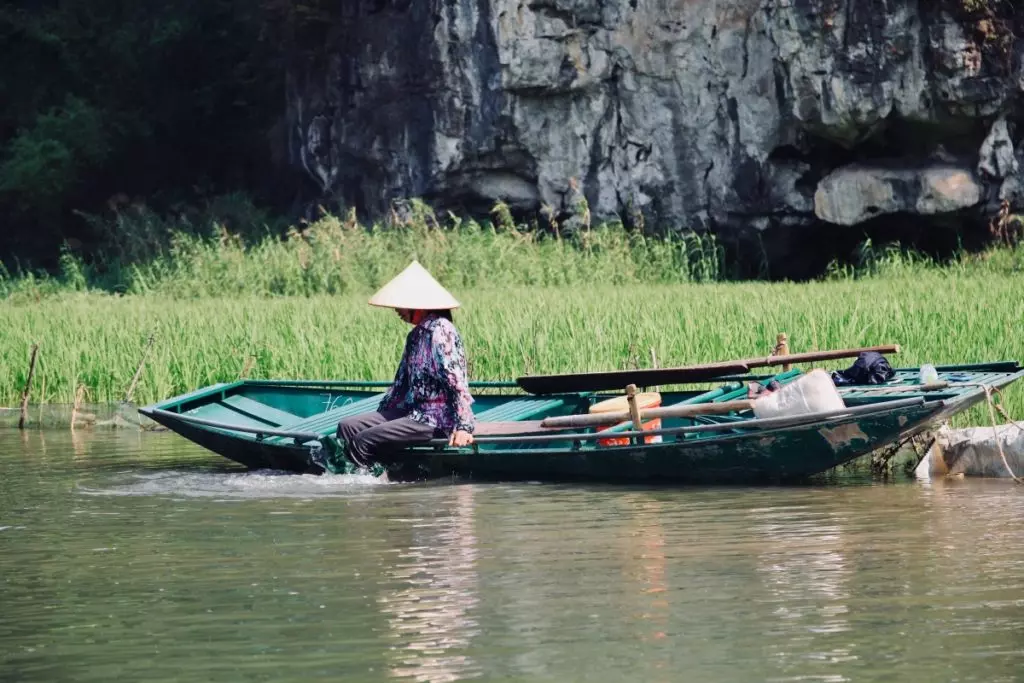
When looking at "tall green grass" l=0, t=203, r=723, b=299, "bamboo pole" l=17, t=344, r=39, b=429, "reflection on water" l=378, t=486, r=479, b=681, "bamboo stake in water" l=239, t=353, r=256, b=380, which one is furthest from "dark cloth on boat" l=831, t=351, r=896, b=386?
"tall green grass" l=0, t=203, r=723, b=299

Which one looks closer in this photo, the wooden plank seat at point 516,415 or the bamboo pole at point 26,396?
the wooden plank seat at point 516,415

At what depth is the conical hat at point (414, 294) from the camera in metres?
9.45

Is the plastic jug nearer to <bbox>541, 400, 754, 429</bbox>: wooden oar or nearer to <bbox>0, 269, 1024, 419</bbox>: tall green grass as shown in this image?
<bbox>541, 400, 754, 429</bbox>: wooden oar

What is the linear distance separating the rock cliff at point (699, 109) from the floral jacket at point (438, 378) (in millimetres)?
11400

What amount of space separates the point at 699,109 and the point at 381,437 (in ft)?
41.4

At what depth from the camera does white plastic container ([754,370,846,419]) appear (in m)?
8.63

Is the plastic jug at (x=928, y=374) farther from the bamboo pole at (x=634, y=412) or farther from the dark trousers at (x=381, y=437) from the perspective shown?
the dark trousers at (x=381, y=437)

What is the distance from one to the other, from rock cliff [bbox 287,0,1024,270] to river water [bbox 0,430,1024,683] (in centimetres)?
1139

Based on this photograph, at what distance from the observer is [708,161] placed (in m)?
21.3

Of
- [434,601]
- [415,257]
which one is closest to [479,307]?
[415,257]

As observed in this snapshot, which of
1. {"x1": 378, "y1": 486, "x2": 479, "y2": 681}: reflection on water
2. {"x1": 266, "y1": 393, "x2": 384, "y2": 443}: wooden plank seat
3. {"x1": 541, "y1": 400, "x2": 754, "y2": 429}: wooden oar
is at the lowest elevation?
{"x1": 378, "y1": 486, "x2": 479, "y2": 681}: reflection on water

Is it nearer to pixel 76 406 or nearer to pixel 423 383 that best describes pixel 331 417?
pixel 423 383

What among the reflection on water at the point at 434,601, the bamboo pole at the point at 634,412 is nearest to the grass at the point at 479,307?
the bamboo pole at the point at 634,412

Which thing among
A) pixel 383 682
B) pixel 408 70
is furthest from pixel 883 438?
pixel 408 70
